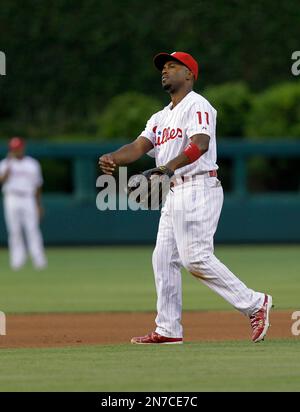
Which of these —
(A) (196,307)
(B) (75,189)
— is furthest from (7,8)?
(A) (196,307)

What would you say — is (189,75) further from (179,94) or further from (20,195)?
(20,195)

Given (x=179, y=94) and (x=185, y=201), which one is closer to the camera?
(x=185, y=201)

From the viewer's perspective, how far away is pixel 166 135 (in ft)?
27.0

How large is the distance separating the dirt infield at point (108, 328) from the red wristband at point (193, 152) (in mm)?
1796

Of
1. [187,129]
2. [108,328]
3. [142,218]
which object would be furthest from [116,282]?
[142,218]

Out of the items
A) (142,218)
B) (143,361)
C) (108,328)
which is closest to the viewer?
(143,361)

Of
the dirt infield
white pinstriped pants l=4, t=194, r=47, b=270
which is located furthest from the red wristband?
white pinstriped pants l=4, t=194, r=47, b=270

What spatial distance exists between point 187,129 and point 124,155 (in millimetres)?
545

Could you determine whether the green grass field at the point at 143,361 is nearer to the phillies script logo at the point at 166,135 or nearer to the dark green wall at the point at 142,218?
the phillies script logo at the point at 166,135

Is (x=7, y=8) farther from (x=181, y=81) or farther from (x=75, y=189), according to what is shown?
(x=181, y=81)

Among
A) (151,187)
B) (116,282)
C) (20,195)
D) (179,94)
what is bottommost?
(116,282)

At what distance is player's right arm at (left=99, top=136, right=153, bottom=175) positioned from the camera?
8.25 m

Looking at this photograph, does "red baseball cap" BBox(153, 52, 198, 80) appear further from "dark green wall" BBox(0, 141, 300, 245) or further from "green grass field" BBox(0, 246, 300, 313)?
"dark green wall" BBox(0, 141, 300, 245)
